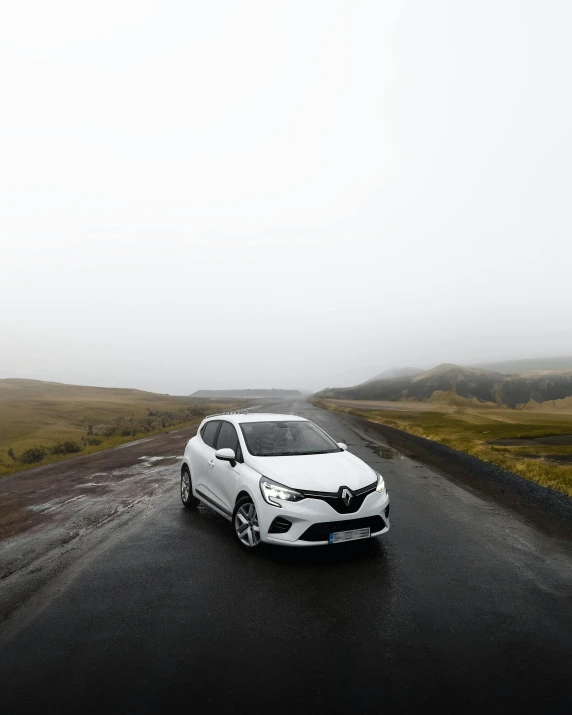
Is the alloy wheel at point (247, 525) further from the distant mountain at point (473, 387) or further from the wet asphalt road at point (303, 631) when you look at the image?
the distant mountain at point (473, 387)

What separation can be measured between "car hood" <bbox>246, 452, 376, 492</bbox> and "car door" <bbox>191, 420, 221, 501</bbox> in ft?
4.38

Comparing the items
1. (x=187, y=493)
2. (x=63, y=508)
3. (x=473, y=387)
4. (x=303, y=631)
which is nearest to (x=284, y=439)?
(x=187, y=493)

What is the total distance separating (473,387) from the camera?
119000 mm

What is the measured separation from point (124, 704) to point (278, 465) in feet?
11.4

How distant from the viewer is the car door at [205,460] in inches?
302

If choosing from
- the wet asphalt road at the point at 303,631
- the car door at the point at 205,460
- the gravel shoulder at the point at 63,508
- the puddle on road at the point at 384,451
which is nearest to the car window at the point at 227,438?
the car door at the point at 205,460

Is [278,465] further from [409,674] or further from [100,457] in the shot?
[100,457]

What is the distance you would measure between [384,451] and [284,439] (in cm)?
1105

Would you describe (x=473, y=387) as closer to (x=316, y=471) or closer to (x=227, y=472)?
(x=227, y=472)

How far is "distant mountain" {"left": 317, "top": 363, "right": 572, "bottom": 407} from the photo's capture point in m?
100

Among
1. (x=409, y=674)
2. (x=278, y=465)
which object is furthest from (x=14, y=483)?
(x=409, y=674)

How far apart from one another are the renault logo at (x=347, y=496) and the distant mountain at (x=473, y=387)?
105m

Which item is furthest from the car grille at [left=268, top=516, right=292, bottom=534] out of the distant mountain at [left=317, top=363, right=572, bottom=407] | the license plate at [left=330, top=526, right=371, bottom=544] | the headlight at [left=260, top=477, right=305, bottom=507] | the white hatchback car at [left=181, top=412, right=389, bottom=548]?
the distant mountain at [left=317, top=363, right=572, bottom=407]

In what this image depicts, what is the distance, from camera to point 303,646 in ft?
12.7
